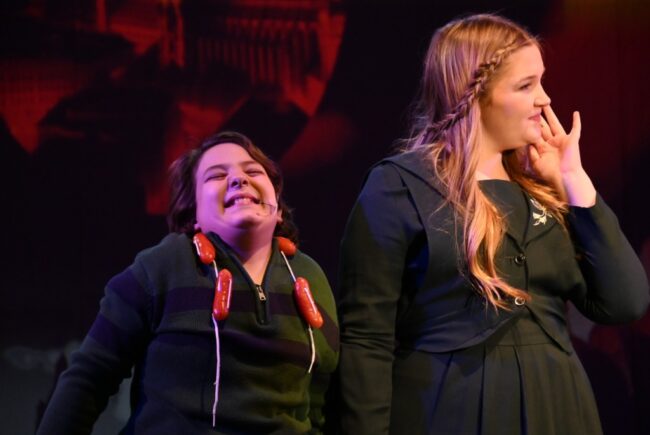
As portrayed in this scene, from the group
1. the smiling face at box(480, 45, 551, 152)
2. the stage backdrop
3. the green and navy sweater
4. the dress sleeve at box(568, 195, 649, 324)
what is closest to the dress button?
the dress sleeve at box(568, 195, 649, 324)

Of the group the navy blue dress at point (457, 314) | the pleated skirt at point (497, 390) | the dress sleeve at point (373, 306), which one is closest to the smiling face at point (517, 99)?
the navy blue dress at point (457, 314)

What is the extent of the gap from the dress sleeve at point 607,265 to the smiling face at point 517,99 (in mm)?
186

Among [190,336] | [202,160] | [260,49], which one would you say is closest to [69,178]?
[260,49]

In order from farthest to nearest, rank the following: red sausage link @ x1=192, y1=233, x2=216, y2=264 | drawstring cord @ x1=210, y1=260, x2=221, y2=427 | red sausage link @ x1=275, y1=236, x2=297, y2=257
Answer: red sausage link @ x1=275, y1=236, x2=297, y2=257 → red sausage link @ x1=192, y1=233, x2=216, y2=264 → drawstring cord @ x1=210, y1=260, x2=221, y2=427

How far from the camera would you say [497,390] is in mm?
1412

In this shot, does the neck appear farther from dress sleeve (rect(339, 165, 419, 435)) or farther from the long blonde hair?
the long blonde hair

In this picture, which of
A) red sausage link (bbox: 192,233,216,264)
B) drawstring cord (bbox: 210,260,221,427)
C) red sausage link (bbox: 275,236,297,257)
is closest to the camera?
drawstring cord (bbox: 210,260,221,427)

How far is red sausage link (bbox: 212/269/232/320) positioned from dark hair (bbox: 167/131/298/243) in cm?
21

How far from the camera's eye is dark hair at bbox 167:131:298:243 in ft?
5.45

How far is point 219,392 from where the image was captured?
1398 mm

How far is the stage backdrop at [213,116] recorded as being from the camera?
2.94m

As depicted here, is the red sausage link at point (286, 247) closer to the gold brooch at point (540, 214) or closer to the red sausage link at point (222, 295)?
the red sausage link at point (222, 295)

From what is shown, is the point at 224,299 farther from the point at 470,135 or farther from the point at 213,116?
the point at 213,116

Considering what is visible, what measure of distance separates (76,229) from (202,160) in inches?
57.1
